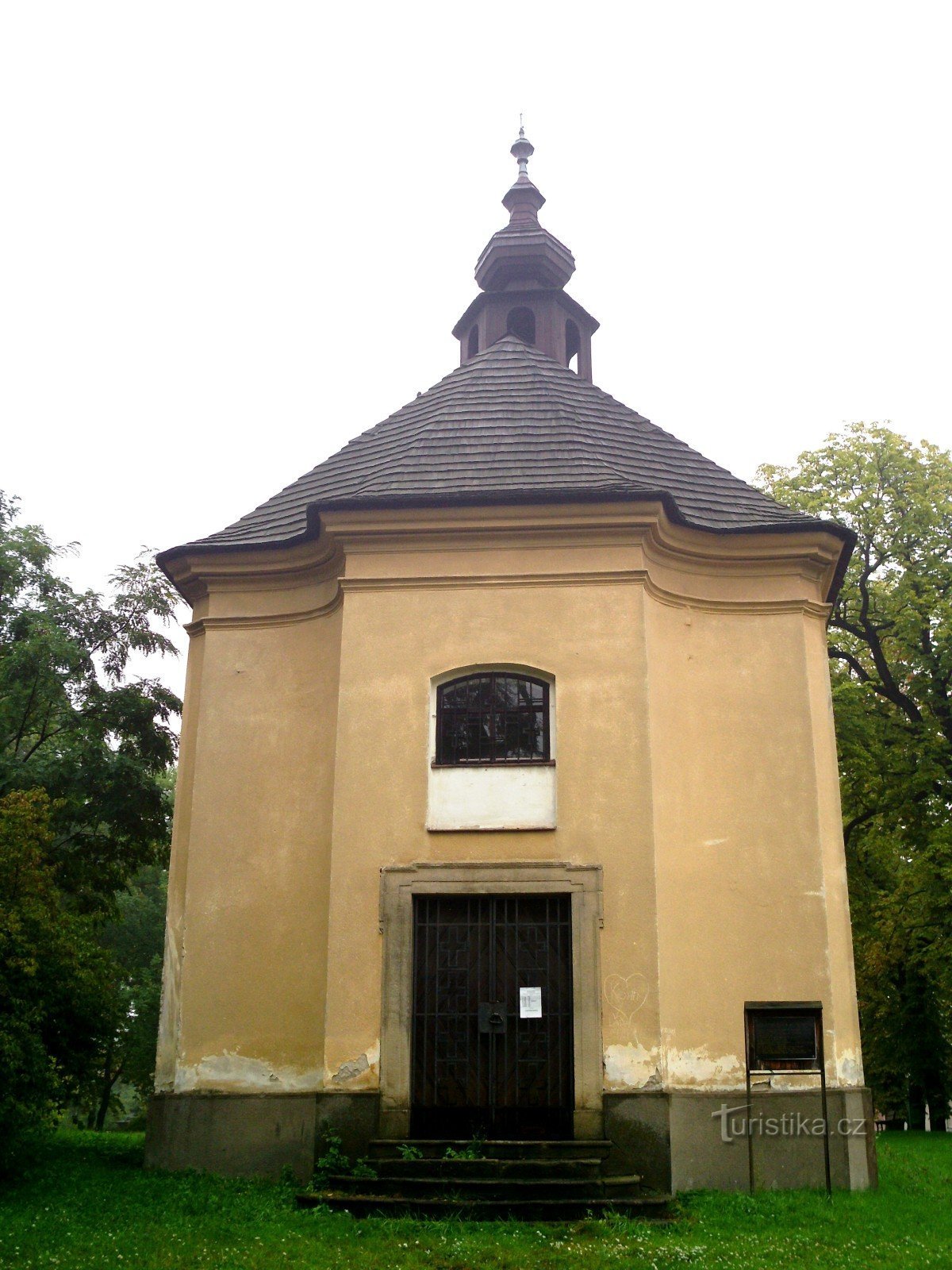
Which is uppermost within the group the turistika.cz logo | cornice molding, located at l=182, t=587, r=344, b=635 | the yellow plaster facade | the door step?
cornice molding, located at l=182, t=587, r=344, b=635

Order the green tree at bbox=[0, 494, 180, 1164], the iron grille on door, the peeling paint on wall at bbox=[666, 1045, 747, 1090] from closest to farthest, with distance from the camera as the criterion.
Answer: the iron grille on door
the peeling paint on wall at bbox=[666, 1045, 747, 1090]
the green tree at bbox=[0, 494, 180, 1164]

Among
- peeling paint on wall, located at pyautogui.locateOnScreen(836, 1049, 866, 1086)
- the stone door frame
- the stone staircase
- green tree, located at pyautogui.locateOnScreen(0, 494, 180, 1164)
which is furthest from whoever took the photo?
green tree, located at pyautogui.locateOnScreen(0, 494, 180, 1164)

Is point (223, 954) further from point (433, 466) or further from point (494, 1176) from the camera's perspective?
Answer: point (433, 466)

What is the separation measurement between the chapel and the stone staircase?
0.04 metres

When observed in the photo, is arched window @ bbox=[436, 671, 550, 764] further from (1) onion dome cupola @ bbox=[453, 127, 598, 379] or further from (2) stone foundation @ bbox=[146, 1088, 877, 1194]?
(1) onion dome cupola @ bbox=[453, 127, 598, 379]

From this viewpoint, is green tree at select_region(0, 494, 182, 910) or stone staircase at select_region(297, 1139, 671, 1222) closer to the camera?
stone staircase at select_region(297, 1139, 671, 1222)

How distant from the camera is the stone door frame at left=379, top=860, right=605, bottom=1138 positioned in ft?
36.4

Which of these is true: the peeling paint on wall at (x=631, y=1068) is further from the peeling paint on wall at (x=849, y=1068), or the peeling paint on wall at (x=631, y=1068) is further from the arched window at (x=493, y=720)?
the arched window at (x=493, y=720)

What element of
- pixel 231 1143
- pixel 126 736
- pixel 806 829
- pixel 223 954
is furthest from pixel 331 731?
→ pixel 126 736

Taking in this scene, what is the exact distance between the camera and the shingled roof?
13.1 m

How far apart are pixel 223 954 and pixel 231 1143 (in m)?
1.78

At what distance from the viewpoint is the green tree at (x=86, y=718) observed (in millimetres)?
17094

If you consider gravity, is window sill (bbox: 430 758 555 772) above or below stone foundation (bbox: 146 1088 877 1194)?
above

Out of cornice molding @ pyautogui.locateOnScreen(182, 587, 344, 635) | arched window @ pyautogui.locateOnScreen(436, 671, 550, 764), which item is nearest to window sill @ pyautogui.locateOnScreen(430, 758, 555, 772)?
arched window @ pyautogui.locateOnScreen(436, 671, 550, 764)
